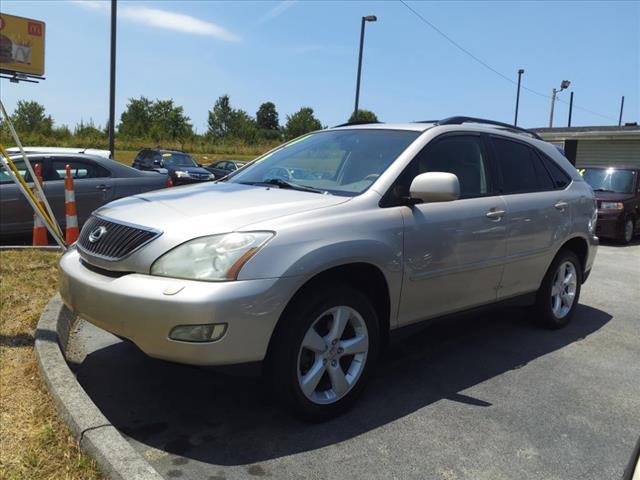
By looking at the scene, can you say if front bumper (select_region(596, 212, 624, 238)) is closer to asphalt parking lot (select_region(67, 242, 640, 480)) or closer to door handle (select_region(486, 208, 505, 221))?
asphalt parking lot (select_region(67, 242, 640, 480))

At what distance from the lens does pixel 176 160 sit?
2075cm

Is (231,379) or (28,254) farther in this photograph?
(28,254)

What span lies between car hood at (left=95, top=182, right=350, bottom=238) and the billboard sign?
32.5m

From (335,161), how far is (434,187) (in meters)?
0.86

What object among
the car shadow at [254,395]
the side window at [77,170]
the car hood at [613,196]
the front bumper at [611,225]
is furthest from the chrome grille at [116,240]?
the car hood at [613,196]

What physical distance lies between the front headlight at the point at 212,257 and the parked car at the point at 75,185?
6.16 m

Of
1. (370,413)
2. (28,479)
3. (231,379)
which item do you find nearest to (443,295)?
(370,413)

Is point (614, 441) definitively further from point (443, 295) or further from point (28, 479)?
point (28, 479)

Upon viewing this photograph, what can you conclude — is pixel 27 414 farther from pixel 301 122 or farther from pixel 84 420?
pixel 301 122

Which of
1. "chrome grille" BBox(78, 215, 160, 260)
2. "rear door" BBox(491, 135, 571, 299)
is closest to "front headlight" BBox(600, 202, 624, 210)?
"rear door" BBox(491, 135, 571, 299)

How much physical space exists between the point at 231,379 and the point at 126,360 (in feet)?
2.69

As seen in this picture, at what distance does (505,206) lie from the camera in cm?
424

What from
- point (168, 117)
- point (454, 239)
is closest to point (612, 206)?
point (454, 239)

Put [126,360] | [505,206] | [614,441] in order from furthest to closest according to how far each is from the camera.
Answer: [505,206] < [126,360] < [614,441]
